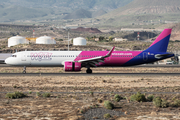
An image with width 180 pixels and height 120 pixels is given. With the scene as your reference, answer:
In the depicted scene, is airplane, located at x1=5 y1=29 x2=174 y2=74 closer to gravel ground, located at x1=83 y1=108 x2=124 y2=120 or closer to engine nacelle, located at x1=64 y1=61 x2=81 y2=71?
engine nacelle, located at x1=64 y1=61 x2=81 y2=71

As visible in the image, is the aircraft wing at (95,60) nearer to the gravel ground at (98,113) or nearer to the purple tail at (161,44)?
the purple tail at (161,44)

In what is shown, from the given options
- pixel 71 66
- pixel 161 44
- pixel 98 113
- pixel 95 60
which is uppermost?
pixel 161 44

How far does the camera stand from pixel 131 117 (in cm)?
1972

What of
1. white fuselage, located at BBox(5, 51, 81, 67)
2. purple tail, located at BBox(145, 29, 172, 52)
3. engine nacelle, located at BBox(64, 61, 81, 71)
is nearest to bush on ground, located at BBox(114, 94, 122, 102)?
engine nacelle, located at BBox(64, 61, 81, 71)

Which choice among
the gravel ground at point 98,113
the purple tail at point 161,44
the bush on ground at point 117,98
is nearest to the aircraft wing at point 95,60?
the purple tail at point 161,44

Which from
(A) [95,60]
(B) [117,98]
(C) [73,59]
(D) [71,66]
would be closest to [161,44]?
(A) [95,60]

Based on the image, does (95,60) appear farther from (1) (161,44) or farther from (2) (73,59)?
(1) (161,44)

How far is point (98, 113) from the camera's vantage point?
67.3 feet

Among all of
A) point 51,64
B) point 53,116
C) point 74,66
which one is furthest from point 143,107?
point 51,64

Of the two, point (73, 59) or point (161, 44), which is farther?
point (161, 44)

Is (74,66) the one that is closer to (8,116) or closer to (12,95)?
(12,95)

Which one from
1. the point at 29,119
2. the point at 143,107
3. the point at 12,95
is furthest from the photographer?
the point at 12,95

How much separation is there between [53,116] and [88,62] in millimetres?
28366

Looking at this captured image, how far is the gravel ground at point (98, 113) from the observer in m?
19.6
